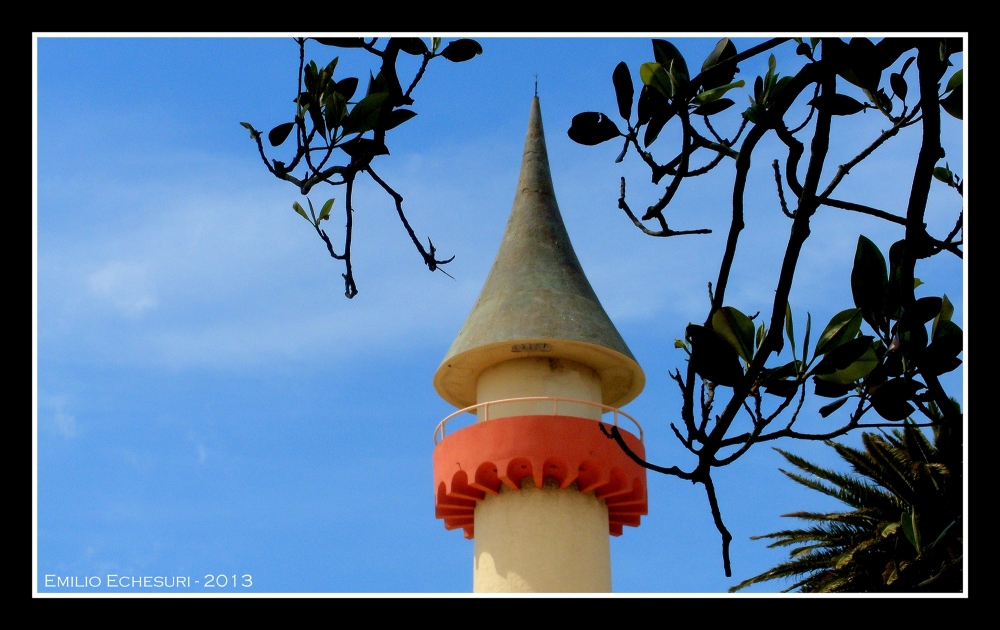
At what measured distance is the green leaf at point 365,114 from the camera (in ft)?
9.02

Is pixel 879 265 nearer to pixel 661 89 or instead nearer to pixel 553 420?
pixel 661 89

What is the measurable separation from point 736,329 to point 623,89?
721 millimetres

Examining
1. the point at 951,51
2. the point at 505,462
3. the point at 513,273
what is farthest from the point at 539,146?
the point at 951,51

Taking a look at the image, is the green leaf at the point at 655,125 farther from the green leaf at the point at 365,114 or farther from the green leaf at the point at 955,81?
the green leaf at the point at 955,81

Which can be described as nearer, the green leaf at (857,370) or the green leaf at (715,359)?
the green leaf at (715,359)

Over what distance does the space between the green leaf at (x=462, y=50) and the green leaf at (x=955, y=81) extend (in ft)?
3.92

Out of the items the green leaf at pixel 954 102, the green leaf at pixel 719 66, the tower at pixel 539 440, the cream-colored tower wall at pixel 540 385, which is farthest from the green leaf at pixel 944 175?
the cream-colored tower wall at pixel 540 385

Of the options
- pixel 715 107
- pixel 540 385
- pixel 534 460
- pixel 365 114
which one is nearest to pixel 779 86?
pixel 715 107

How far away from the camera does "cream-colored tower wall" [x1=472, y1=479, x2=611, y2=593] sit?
15414mm

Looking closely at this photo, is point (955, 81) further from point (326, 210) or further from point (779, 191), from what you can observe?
point (326, 210)

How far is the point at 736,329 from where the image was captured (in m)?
2.35

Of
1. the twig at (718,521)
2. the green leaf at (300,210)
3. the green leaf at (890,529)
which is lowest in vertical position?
the twig at (718,521)

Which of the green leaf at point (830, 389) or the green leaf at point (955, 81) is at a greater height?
the green leaf at point (955, 81)
